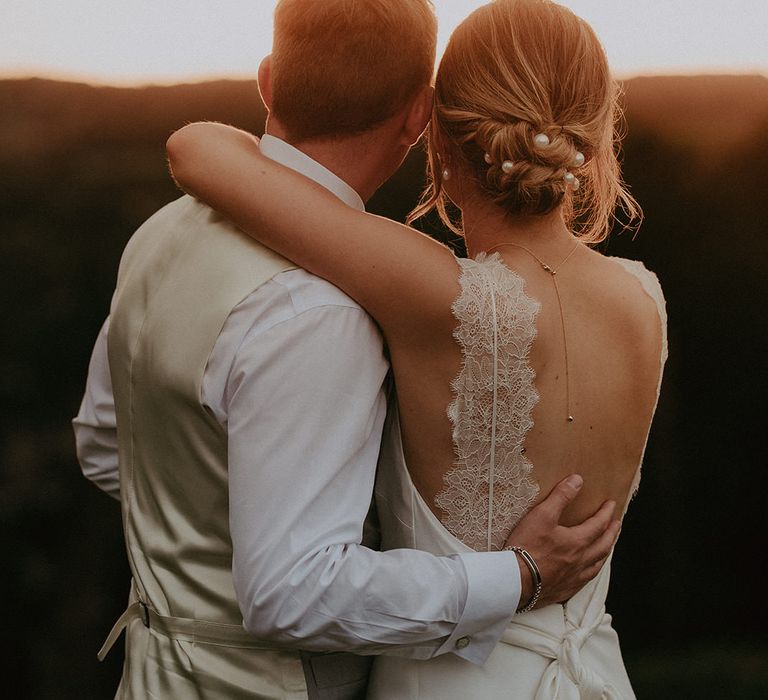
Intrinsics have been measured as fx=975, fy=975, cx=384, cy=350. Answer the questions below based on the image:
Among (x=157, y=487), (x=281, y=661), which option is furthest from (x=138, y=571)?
(x=281, y=661)

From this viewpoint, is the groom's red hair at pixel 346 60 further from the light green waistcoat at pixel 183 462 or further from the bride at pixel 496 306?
the light green waistcoat at pixel 183 462

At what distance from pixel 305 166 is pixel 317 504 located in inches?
22.7

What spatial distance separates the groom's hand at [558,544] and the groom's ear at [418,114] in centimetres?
65

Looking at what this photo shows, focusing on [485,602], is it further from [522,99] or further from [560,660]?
[522,99]

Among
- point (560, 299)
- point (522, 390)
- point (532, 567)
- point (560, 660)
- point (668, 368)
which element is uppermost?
point (560, 299)

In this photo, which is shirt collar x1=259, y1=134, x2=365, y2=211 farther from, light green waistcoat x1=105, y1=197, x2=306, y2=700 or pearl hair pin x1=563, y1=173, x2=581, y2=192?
pearl hair pin x1=563, y1=173, x2=581, y2=192

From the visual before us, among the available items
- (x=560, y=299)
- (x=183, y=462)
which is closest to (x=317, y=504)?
(x=183, y=462)

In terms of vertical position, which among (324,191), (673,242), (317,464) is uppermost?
(324,191)

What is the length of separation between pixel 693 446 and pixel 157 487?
2989mm

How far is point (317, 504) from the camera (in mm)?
1431

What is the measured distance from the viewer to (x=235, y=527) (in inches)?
56.6

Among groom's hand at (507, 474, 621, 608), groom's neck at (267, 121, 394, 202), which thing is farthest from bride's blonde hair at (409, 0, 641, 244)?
groom's hand at (507, 474, 621, 608)

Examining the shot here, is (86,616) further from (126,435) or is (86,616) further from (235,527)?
(235,527)

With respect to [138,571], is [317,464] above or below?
above
